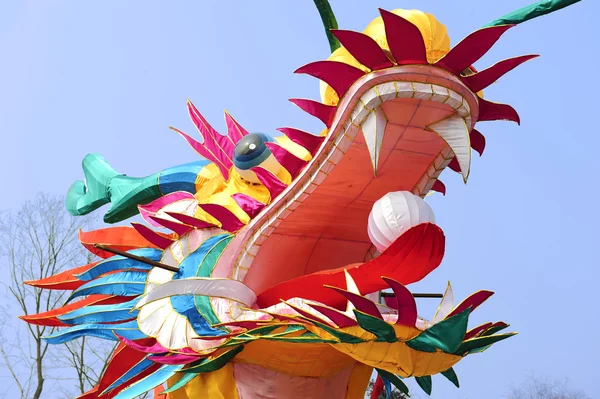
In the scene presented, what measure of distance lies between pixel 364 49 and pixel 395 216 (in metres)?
0.86

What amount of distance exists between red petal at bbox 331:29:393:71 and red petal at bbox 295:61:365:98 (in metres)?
0.10

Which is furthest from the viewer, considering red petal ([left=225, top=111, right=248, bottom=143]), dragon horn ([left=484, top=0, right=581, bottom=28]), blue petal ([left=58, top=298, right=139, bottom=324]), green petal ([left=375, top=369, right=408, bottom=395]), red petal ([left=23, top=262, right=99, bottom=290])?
red petal ([left=23, top=262, right=99, bottom=290])

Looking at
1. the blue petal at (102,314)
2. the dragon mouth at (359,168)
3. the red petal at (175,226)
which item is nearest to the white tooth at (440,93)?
the dragon mouth at (359,168)

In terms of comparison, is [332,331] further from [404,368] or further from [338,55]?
[338,55]

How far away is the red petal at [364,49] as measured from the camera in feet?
12.5

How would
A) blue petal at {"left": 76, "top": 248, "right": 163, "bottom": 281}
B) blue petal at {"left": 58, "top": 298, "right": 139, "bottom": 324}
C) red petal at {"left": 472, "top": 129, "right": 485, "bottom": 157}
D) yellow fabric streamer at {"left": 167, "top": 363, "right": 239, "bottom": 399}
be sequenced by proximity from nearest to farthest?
red petal at {"left": 472, "top": 129, "right": 485, "bottom": 157}, yellow fabric streamer at {"left": 167, "top": 363, "right": 239, "bottom": 399}, blue petal at {"left": 58, "top": 298, "right": 139, "bottom": 324}, blue petal at {"left": 76, "top": 248, "right": 163, "bottom": 281}

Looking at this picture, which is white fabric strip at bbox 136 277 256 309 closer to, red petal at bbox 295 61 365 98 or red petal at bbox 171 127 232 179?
red petal at bbox 171 127 232 179

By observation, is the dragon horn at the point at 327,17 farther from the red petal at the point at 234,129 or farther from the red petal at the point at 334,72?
the red petal at the point at 234,129

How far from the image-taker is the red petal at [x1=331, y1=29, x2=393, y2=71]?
381 centimetres

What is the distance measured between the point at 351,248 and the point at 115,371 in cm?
177

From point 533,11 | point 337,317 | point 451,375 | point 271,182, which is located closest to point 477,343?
point 451,375

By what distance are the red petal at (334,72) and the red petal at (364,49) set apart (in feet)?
0.31

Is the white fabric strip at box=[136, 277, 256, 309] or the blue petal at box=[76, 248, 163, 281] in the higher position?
the blue petal at box=[76, 248, 163, 281]

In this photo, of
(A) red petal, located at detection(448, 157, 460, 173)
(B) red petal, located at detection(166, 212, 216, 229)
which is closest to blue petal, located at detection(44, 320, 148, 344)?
(B) red petal, located at detection(166, 212, 216, 229)
